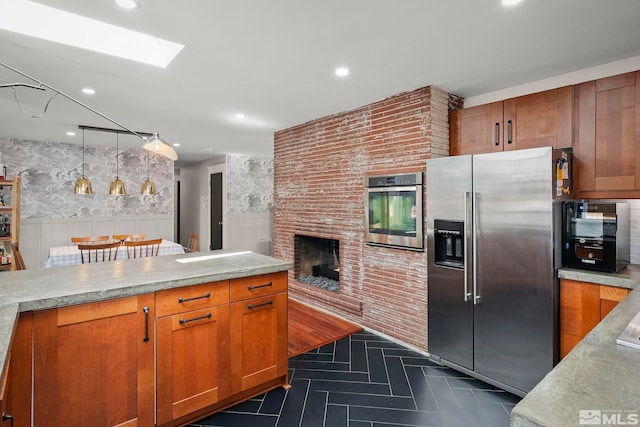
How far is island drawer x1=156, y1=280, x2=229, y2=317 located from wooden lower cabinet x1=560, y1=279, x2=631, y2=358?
2267 mm

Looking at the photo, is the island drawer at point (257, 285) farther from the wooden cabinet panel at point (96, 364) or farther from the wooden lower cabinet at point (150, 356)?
the wooden cabinet panel at point (96, 364)

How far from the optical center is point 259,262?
7.79ft

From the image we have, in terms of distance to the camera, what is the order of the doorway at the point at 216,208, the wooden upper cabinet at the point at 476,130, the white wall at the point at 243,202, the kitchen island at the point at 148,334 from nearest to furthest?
the kitchen island at the point at 148,334 → the wooden upper cabinet at the point at 476,130 → the white wall at the point at 243,202 → the doorway at the point at 216,208

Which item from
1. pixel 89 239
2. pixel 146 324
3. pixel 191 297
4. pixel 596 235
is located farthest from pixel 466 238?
pixel 89 239

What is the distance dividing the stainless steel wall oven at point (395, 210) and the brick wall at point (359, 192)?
0.09 metres

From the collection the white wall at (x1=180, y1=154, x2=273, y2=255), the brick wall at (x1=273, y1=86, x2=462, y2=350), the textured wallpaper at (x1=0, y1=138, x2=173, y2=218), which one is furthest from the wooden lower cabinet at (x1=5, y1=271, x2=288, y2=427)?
the textured wallpaper at (x1=0, y1=138, x2=173, y2=218)

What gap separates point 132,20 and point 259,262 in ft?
5.48

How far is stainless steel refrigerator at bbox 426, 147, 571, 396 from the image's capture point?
2244 millimetres

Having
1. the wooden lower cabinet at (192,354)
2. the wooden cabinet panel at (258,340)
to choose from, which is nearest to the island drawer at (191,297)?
the wooden lower cabinet at (192,354)

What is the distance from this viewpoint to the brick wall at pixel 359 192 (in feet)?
10.0

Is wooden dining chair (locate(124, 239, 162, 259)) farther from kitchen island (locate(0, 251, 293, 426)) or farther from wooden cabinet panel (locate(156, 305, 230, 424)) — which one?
wooden cabinet panel (locate(156, 305, 230, 424))

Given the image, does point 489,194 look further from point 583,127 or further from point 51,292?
point 51,292

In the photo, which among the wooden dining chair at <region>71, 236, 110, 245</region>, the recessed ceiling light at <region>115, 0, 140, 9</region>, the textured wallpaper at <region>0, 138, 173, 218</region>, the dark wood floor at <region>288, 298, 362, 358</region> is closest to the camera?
the recessed ceiling light at <region>115, 0, 140, 9</region>

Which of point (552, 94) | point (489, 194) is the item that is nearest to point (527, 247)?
point (489, 194)
